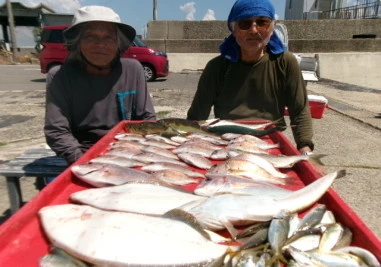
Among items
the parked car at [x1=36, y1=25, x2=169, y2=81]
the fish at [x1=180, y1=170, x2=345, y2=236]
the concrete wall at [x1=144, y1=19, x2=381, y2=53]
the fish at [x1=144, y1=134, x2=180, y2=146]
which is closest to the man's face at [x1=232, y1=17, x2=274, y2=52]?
the fish at [x1=144, y1=134, x2=180, y2=146]

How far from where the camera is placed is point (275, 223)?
139 centimetres

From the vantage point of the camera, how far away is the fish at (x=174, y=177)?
1.99 m

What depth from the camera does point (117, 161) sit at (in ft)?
7.23

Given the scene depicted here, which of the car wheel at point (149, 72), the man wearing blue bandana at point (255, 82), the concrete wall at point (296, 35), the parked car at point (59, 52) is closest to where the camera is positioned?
the man wearing blue bandana at point (255, 82)

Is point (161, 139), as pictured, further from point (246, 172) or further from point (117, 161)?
point (246, 172)

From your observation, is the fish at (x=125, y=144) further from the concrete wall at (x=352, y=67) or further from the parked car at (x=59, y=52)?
the concrete wall at (x=352, y=67)

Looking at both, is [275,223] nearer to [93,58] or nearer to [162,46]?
[93,58]

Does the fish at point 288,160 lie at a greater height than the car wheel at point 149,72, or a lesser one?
greater

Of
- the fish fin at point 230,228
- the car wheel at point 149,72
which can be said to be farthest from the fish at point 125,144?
the car wheel at point 149,72

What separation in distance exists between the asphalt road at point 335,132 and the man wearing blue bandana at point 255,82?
4.26ft

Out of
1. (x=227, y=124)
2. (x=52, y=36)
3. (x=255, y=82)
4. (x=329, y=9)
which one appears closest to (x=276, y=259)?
(x=227, y=124)

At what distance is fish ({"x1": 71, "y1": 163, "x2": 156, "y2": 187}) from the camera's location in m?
1.89

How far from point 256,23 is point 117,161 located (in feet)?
5.65

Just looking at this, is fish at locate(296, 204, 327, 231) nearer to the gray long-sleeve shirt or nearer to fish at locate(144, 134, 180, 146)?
fish at locate(144, 134, 180, 146)
